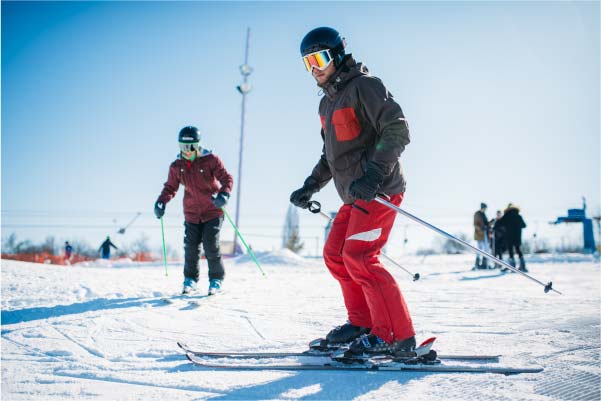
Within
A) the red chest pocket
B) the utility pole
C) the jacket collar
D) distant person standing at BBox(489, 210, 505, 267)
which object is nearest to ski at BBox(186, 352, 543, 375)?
the red chest pocket

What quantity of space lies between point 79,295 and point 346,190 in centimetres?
433

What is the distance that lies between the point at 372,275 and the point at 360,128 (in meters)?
0.92

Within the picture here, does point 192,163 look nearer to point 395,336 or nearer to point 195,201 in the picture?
point 195,201

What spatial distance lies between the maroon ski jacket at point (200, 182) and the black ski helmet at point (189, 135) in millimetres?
203

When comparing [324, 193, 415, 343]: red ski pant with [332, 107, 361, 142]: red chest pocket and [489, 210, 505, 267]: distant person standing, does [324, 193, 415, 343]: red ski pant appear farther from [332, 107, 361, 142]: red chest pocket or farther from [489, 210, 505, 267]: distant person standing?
[489, 210, 505, 267]: distant person standing

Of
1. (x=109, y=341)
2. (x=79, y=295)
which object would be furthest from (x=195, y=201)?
(x=109, y=341)

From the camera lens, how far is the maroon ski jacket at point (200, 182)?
5.15m

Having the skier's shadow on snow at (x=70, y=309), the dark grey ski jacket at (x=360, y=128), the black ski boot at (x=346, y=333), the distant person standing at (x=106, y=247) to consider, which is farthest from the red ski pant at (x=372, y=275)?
the distant person standing at (x=106, y=247)

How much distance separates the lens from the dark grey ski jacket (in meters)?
2.26

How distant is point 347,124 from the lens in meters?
2.46

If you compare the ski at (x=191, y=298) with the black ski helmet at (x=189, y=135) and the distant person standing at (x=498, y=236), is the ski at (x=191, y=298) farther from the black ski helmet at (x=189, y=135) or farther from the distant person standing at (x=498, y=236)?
the distant person standing at (x=498, y=236)

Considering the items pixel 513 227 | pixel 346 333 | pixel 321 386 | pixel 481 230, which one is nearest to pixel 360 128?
pixel 346 333

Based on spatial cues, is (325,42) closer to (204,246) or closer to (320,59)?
(320,59)

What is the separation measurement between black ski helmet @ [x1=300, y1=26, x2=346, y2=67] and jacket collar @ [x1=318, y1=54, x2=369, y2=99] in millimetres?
48
